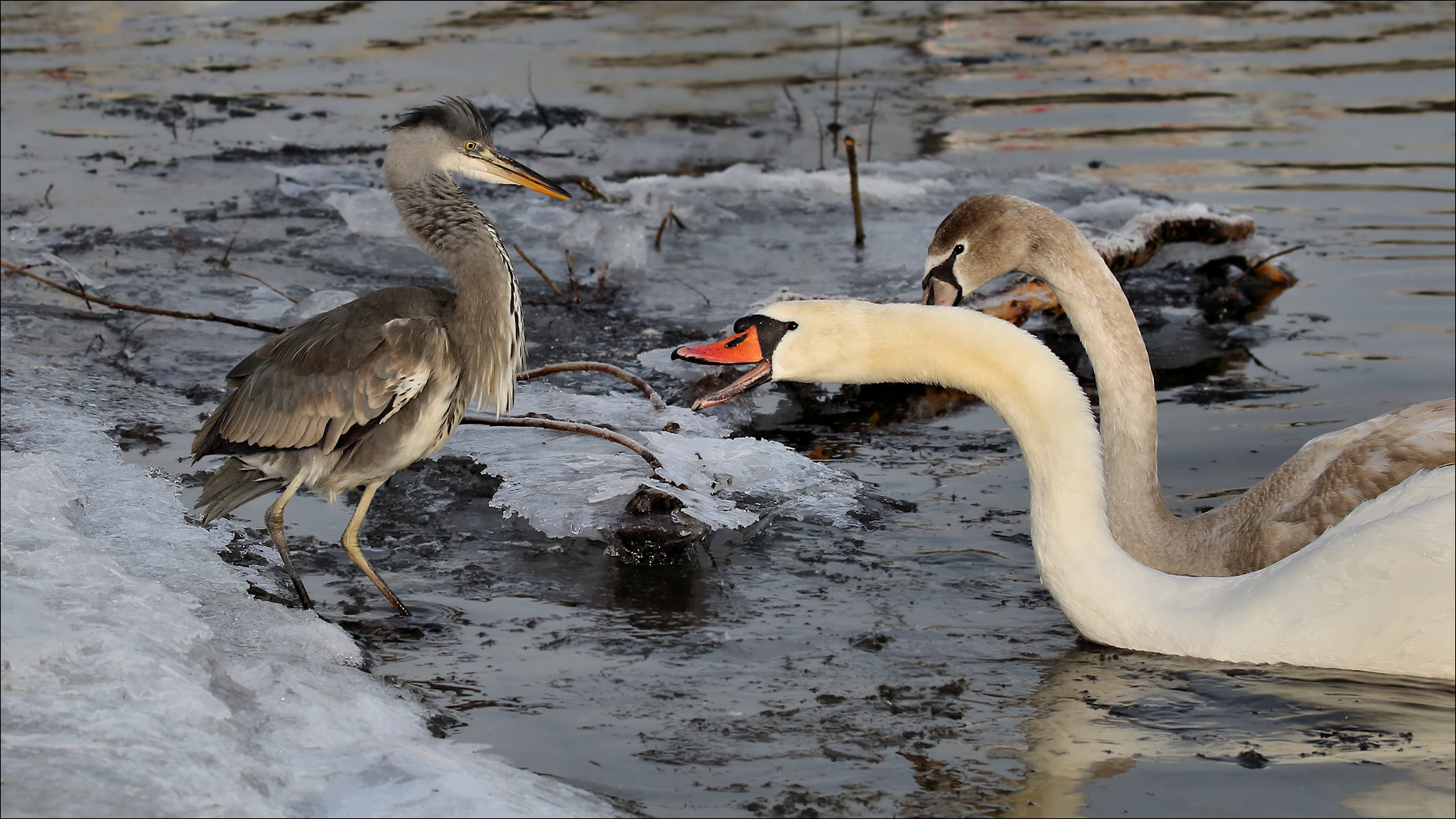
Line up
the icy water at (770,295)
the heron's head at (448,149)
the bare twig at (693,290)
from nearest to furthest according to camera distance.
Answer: the icy water at (770,295) → the heron's head at (448,149) → the bare twig at (693,290)

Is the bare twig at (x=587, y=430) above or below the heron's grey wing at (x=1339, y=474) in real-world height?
below

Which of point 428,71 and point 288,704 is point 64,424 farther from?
point 428,71

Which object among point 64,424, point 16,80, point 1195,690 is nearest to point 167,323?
point 64,424

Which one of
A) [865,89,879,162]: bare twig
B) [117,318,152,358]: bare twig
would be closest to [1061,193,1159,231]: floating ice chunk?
[865,89,879,162]: bare twig

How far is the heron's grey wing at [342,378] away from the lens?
5008mm

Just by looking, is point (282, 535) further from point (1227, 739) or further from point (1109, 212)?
point (1109, 212)

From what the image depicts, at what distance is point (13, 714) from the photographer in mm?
3596

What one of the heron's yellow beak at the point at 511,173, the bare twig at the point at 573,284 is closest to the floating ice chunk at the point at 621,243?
the bare twig at the point at 573,284

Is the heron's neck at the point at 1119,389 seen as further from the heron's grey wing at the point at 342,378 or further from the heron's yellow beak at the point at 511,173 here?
the heron's grey wing at the point at 342,378

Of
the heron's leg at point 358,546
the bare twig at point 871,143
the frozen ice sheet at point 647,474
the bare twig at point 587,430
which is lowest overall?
the heron's leg at point 358,546

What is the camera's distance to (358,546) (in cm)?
519

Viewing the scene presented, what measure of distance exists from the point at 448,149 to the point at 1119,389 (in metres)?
2.66

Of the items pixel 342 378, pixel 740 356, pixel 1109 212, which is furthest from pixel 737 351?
pixel 1109 212

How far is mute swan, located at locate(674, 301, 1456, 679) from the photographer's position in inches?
166
